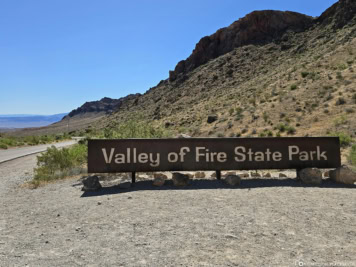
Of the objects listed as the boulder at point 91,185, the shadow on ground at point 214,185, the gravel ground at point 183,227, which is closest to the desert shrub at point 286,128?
the shadow on ground at point 214,185

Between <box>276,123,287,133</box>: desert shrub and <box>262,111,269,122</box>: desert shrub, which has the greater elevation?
<box>262,111,269,122</box>: desert shrub

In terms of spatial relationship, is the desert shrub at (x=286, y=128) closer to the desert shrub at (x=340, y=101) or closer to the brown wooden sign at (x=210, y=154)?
the desert shrub at (x=340, y=101)

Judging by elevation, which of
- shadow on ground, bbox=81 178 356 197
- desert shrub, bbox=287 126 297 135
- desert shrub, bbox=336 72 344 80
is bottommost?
shadow on ground, bbox=81 178 356 197

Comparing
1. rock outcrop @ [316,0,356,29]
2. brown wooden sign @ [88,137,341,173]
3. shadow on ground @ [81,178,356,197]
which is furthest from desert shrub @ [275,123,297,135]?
rock outcrop @ [316,0,356,29]

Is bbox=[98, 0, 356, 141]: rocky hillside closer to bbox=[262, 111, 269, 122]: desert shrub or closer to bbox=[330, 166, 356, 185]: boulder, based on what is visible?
bbox=[262, 111, 269, 122]: desert shrub

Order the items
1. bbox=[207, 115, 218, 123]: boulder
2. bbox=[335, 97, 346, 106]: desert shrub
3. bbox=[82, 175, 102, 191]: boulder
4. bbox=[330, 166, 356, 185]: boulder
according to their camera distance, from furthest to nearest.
A: bbox=[207, 115, 218, 123]: boulder, bbox=[335, 97, 346, 106]: desert shrub, bbox=[330, 166, 356, 185]: boulder, bbox=[82, 175, 102, 191]: boulder

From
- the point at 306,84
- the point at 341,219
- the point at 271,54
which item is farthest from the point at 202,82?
the point at 341,219

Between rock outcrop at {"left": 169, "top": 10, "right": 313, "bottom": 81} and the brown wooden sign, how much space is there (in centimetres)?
6110

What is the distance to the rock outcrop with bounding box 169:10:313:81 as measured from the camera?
6625 cm

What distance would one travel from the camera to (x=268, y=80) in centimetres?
4306

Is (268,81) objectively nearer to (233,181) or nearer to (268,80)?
(268,80)

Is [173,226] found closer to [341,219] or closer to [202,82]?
[341,219]

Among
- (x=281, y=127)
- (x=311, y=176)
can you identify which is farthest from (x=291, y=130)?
(x=311, y=176)

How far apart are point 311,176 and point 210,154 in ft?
10.3
